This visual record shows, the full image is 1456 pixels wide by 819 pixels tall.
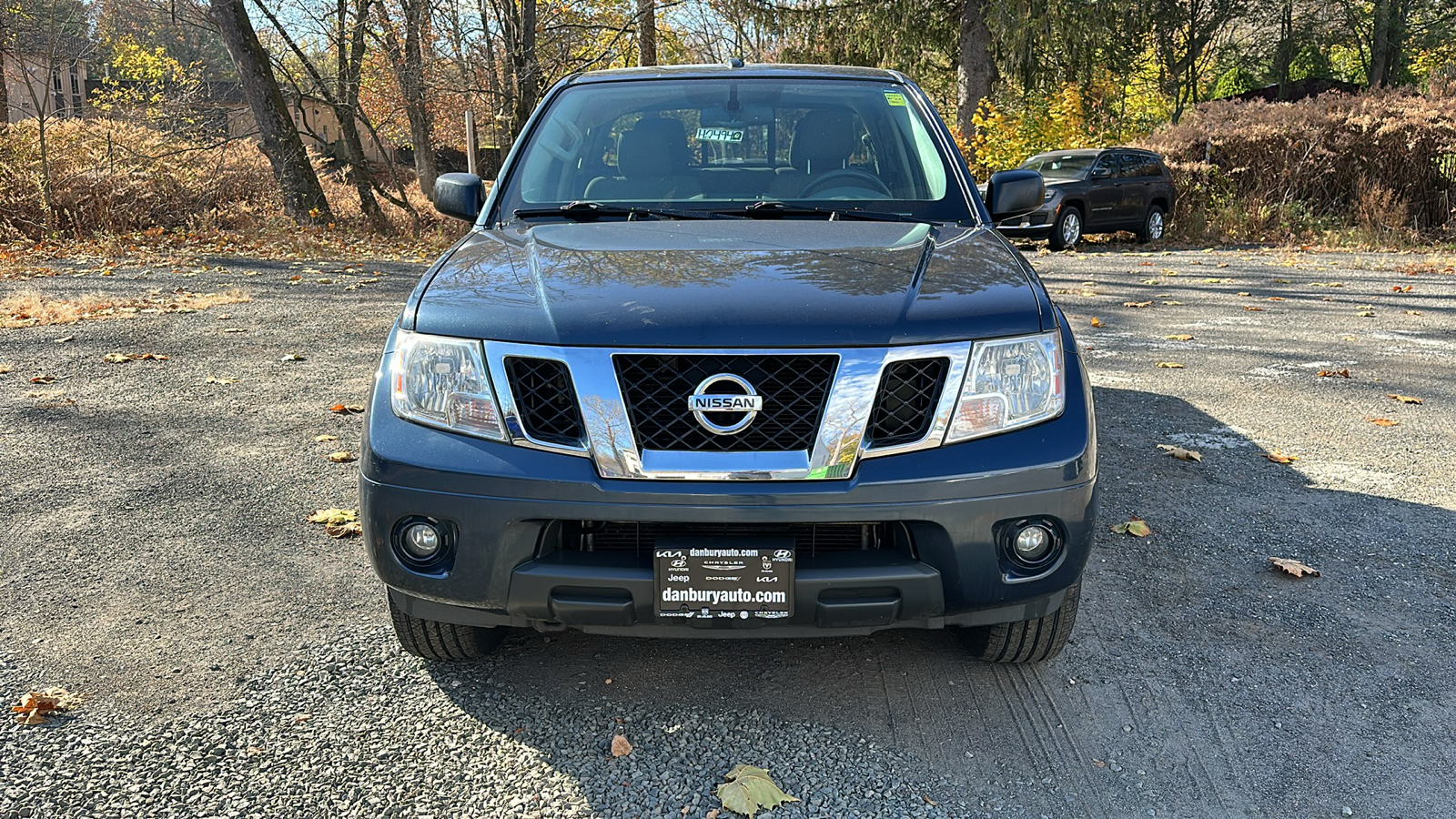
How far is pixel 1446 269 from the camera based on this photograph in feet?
42.3

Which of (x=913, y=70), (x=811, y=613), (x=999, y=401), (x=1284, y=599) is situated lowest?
(x=1284, y=599)

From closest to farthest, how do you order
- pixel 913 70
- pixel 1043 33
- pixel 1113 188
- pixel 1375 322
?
pixel 1375 322, pixel 1113 188, pixel 1043 33, pixel 913 70

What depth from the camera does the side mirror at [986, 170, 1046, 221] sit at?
379 cm

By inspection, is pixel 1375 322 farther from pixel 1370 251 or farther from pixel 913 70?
pixel 913 70

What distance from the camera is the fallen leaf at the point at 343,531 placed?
4.02 meters

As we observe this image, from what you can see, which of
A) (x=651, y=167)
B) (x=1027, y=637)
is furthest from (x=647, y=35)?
(x=1027, y=637)

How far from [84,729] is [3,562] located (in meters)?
1.39

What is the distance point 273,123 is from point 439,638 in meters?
17.0

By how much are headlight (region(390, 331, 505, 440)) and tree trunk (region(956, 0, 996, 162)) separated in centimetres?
2106

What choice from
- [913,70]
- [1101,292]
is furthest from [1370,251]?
[913,70]

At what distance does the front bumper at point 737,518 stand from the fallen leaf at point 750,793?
313 millimetres

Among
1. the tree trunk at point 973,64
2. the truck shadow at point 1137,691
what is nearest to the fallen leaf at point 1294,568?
the truck shadow at point 1137,691

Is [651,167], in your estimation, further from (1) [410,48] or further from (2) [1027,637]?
(1) [410,48]

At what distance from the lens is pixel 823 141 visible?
12.8 ft
